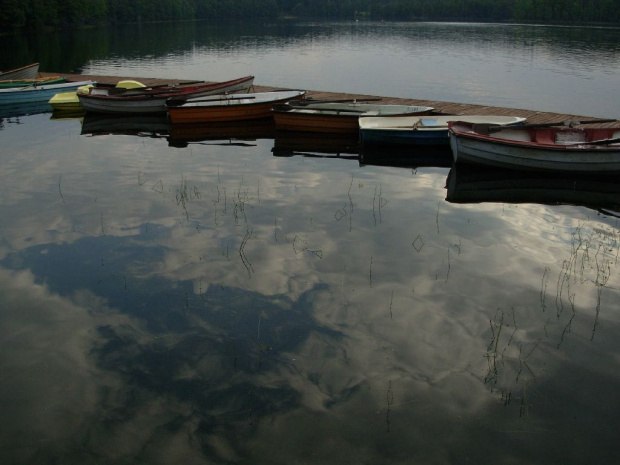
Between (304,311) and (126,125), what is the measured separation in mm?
14315

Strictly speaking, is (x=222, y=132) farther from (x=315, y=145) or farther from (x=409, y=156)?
(x=409, y=156)

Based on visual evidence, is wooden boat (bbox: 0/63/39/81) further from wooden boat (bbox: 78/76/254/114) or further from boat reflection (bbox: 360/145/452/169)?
boat reflection (bbox: 360/145/452/169)

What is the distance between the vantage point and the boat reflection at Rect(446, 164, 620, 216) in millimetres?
11453

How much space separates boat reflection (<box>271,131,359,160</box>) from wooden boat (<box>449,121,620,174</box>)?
304 cm

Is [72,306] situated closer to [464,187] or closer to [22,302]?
[22,302]

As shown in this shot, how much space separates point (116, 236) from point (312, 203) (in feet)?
12.1

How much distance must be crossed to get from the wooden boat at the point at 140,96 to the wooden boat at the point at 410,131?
7.17 metres

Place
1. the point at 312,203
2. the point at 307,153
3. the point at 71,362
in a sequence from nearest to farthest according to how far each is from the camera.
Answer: the point at 71,362 → the point at 312,203 → the point at 307,153

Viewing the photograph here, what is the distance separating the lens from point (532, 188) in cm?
1213

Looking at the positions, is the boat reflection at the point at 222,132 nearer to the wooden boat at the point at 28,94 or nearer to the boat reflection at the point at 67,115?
the boat reflection at the point at 67,115

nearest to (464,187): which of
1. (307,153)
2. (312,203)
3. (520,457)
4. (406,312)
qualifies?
(312,203)

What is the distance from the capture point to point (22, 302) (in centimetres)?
755

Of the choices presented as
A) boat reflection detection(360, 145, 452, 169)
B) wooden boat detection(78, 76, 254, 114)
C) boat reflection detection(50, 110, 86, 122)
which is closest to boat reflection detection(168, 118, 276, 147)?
wooden boat detection(78, 76, 254, 114)

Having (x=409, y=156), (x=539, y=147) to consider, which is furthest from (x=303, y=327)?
(x=409, y=156)
